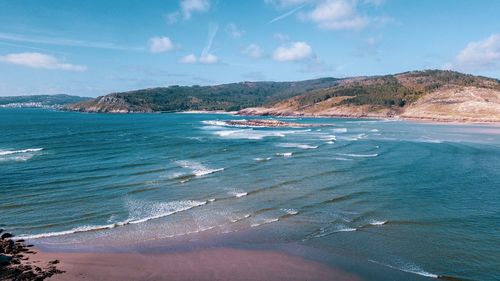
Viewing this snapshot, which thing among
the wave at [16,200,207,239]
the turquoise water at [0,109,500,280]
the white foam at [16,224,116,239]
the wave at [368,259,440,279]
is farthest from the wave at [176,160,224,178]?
the wave at [368,259,440,279]

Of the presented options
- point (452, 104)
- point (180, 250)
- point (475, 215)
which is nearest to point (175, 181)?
point (180, 250)

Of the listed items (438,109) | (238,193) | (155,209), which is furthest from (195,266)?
(438,109)

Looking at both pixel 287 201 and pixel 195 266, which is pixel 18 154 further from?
pixel 195 266

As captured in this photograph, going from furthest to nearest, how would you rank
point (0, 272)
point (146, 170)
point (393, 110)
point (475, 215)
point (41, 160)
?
point (393, 110), point (41, 160), point (146, 170), point (475, 215), point (0, 272)

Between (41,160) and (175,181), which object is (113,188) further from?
(41,160)

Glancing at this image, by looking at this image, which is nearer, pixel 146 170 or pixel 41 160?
pixel 146 170

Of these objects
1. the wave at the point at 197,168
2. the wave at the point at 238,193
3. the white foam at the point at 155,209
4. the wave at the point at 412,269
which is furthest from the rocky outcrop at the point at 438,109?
the wave at the point at 412,269

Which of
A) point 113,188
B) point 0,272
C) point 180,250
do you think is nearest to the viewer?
point 0,272
